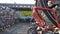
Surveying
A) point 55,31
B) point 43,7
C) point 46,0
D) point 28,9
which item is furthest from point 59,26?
point 28,9

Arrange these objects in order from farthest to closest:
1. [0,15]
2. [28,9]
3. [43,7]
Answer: [28,9]
[0,15]
[43,7]

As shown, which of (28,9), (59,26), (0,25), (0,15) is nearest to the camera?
(59,26)

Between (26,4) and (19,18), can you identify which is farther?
(26,4)

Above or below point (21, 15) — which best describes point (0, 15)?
above

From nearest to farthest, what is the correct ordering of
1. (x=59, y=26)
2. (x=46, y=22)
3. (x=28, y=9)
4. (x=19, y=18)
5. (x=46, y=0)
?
1. (x=59, y=26)
2. (x=46, y=0)
3. (x=46, y=22)
4. (x=19, y=18)
5. (x=28, y=9)

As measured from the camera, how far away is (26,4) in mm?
40000

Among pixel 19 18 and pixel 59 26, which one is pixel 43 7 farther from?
pixel 19 18

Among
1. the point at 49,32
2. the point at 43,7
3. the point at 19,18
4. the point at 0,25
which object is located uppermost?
the point at 43,7

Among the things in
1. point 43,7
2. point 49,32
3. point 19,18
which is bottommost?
point 19,18

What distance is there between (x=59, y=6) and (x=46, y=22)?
4.45 ft

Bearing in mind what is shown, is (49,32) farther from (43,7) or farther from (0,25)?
(0,25)

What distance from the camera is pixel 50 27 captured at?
6.61 m

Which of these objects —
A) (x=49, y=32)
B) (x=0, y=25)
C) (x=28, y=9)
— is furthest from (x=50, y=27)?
(x=28, y=9)

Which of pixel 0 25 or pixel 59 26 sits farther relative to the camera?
pixel 0 25
